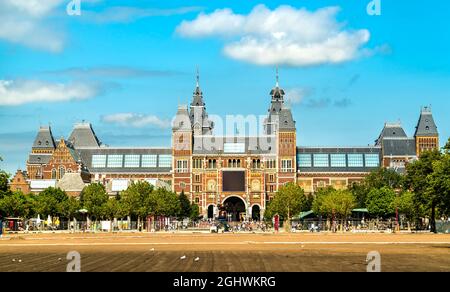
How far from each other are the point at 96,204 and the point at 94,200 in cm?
99

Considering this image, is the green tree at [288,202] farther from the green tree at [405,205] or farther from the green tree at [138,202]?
the green tree at [138,202]

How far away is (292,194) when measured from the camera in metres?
150

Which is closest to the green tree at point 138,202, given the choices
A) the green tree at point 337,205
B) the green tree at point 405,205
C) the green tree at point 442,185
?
the green tree at point 337,205

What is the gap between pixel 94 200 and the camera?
144m

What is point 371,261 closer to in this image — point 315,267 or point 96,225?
point 315,267

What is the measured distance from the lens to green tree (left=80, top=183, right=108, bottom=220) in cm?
14056

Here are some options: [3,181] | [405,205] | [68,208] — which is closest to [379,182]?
[405,205]

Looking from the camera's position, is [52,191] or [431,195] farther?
[52,191]

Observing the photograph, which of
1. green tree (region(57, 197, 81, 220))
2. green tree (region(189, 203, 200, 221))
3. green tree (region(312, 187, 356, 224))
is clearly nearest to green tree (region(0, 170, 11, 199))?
green tree (region(57, 197, 81, 220))

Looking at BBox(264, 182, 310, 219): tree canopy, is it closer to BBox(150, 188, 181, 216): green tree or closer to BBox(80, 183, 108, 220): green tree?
BBox(150, 188, 181, 216): green tree

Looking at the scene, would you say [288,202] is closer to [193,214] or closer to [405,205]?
[405,205]

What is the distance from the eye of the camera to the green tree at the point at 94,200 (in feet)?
461
